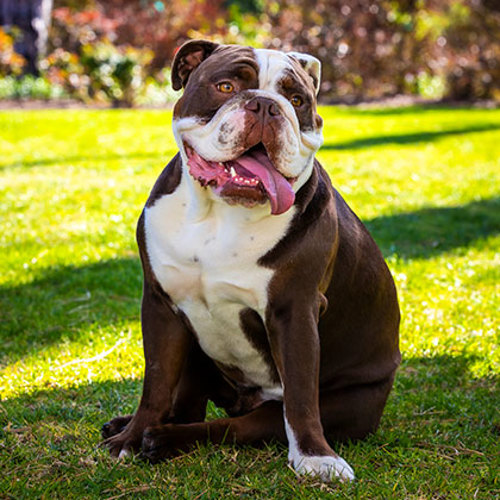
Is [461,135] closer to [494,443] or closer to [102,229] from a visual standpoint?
[102,229]

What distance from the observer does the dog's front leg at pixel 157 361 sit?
2980 mm

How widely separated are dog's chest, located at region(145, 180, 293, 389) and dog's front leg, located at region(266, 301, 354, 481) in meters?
0.10

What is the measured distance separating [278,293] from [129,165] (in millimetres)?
7066

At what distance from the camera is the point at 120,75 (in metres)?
14.7

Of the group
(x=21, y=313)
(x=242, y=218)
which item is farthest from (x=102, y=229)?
(x=242, y=218)

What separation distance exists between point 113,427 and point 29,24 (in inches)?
557

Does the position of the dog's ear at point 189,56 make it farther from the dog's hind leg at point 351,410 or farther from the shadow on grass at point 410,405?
the shadow on grass at point 410,405

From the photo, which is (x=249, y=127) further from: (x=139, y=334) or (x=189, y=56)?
(x=139, y=334)

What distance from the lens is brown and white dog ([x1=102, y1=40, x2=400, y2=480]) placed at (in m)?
2.64

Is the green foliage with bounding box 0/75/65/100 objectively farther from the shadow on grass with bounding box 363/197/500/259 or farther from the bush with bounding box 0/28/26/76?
the shadow on grass with bounding box 363/197/500/259

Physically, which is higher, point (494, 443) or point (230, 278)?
point (230, 278)

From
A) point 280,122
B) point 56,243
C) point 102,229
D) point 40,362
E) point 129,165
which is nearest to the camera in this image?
point 280,122

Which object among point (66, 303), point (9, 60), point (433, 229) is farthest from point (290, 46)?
point (66, 303)

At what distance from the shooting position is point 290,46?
53.6ft
